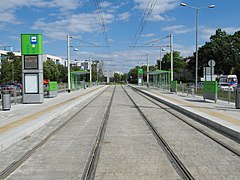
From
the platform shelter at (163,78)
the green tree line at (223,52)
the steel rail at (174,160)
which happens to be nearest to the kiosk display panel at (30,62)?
the steel rail at (174,160)

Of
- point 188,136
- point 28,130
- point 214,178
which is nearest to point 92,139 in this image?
point 28,130

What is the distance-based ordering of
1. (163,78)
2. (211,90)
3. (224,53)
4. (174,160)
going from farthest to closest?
1. (224,53)
2. (163,78)
3. (211,90)
4. (174,160)

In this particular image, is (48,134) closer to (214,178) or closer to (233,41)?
(214,178)

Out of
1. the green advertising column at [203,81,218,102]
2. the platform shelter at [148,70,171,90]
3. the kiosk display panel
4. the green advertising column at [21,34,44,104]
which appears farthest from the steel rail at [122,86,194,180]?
the platform shelter at [148,70,171,90]

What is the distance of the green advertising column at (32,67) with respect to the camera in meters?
18.9

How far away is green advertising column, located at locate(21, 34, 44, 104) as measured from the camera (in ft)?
61.9

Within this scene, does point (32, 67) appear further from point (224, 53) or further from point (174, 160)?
point (224, 53)

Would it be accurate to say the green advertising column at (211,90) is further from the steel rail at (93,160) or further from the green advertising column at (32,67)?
the steel rail at (93,160)

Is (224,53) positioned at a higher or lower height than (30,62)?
higher

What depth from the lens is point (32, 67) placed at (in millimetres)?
19000

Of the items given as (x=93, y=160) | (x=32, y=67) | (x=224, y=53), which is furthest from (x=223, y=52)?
(x=93, y=160)

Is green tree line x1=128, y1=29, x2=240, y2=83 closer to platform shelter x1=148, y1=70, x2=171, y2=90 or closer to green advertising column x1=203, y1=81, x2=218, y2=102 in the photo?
platform shelter x1=148, y1=70, x2=171, y2=90

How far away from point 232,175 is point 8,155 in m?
4.71

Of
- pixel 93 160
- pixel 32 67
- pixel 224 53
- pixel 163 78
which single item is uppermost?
pixel 224 53
